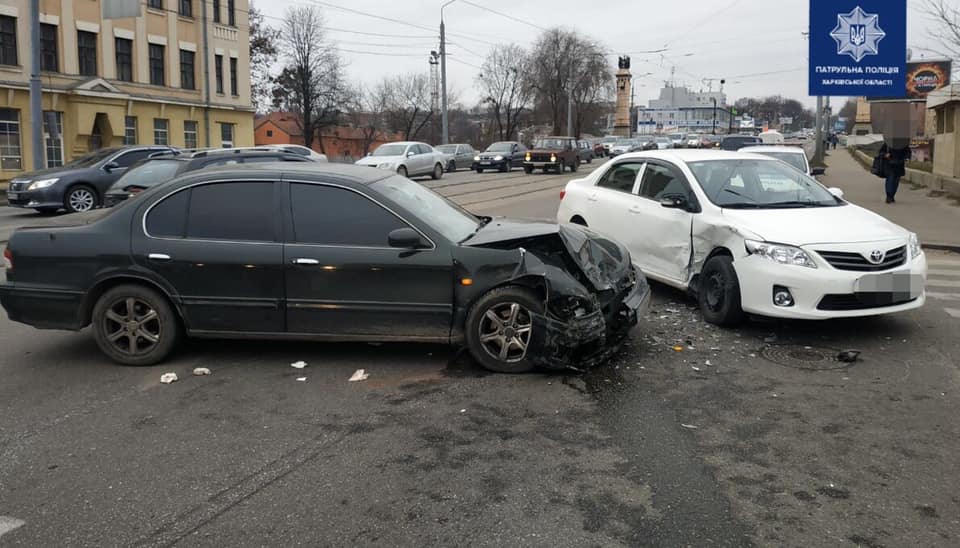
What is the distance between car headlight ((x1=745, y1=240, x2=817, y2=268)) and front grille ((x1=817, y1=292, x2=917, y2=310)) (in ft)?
1.02

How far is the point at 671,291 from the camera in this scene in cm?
902

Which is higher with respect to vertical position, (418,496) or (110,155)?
(110,155)

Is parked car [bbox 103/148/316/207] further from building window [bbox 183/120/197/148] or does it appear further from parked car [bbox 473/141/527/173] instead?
building window [bbox 183/120/197/148]

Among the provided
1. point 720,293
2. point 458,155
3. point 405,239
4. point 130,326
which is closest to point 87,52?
point 458,155

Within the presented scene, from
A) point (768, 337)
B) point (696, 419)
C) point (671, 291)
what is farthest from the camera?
point (671, 291)

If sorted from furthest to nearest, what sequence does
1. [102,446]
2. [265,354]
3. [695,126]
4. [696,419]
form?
[695,126] < [265,354] < [696,419] < [102,446]

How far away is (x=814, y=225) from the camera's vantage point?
22.8ft

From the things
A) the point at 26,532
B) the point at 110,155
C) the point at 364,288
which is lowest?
the point at 26,532

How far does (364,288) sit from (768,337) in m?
3.52

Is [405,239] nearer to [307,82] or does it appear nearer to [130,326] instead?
[130,326]

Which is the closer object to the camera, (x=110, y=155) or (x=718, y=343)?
(x=718, y=343)

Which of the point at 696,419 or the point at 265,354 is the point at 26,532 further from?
the point at 696,419

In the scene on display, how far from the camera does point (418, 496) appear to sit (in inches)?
156

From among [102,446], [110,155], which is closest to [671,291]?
[102,446]
